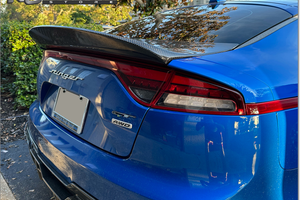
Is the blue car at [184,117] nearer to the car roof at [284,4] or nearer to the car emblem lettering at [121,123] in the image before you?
the car emblem lettering at [121,123]

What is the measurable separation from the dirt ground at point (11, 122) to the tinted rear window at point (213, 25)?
8.66 feet

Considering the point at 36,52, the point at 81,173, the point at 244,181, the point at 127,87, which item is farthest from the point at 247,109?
the point at 36,52

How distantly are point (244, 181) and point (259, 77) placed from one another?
0.49 metres

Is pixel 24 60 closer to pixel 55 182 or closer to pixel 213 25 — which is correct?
pixel 55 182

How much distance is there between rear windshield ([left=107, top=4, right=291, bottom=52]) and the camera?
1555 millimetres

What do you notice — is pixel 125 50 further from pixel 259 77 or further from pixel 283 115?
pixel 283 115

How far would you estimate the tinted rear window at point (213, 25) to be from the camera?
159 centimetres

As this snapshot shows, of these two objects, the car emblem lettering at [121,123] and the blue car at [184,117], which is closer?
the blue car at [184,117]

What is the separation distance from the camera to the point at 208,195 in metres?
1.06

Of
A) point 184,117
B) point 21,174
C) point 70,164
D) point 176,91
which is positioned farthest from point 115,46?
point 21,174

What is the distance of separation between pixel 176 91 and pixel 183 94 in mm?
36

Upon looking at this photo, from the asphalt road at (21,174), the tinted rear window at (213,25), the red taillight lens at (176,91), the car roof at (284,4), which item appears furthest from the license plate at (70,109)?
the car roof at (284,4)

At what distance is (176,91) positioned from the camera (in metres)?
1.15

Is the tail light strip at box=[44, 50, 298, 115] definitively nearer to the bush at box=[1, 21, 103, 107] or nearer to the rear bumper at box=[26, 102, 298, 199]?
the rear bumper at box=[26, 102, 298, 199]
